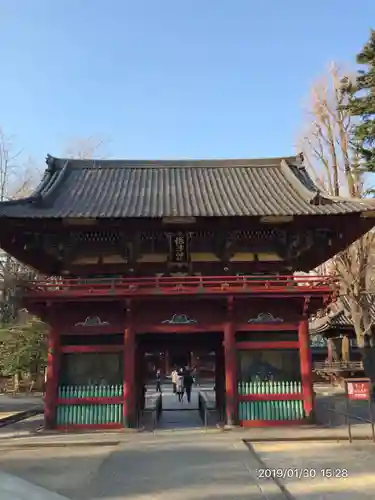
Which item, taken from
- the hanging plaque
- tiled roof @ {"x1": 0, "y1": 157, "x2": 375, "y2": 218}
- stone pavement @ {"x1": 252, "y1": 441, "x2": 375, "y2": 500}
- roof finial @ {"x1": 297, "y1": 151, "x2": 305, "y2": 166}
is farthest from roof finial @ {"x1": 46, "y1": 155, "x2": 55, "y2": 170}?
stone pavement @ {"x1": 252, "y1": 441, "x2": 375, "y2": 500}

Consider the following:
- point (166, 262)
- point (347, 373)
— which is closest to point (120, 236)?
point (166, 262)

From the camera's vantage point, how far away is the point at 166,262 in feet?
52.4

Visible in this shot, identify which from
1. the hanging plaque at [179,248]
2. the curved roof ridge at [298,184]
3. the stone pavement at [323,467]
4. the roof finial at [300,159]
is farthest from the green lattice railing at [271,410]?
the roof finial at [300,159]

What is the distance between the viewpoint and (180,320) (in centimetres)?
1527

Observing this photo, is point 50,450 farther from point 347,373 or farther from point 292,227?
point 347,373

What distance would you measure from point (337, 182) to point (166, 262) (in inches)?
615

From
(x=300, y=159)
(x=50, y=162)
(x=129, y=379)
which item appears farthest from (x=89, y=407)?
(x=300, y=159)

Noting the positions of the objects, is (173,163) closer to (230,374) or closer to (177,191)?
(177,191)

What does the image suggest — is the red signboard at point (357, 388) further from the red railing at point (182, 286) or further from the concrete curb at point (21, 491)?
the concrete curb at point (21, 491)

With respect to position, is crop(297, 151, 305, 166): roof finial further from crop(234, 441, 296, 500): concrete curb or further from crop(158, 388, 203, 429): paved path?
crop(234, 441, 296, 500): concrete curb

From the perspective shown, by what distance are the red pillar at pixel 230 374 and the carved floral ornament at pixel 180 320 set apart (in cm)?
112

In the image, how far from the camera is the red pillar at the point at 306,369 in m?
14.7

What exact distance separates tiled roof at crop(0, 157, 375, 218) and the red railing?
2094 mm

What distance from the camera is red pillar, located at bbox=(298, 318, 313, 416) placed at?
48.2ft
